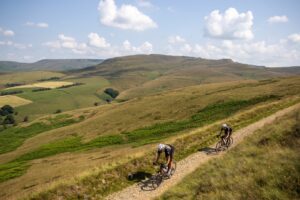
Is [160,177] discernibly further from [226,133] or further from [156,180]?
[226,133]

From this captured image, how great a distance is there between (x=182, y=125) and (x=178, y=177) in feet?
175

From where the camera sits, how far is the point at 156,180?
81.9ft

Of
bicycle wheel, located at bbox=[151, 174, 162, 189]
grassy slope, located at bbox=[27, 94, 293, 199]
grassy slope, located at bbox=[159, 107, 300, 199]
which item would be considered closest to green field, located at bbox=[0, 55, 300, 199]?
grassy slope, located at bbox=[27, 94, 293, 199]

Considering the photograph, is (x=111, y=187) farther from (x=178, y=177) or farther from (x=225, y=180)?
(x=225, y=180)

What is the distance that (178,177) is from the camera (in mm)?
25312

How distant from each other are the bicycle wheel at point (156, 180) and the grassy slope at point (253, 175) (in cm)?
224

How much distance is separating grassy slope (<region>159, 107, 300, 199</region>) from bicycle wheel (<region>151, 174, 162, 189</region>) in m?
2.24

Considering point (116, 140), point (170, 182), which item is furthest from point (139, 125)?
point (170, 182)

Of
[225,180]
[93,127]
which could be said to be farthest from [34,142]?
[225,180]

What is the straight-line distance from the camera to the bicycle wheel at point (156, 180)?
78.6 feet

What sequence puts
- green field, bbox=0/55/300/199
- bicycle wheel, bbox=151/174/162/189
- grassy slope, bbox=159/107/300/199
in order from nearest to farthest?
grassy slope, bbox=159/107/300/199 → bicycle wheel, bbox=151/174/162/189 → green field, bbox=0/55/300/199

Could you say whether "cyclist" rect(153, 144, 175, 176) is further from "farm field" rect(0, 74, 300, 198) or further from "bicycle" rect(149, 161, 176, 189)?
"farm field" rect(0, 74, 300, 198)

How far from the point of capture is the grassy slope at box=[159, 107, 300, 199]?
1636 cm

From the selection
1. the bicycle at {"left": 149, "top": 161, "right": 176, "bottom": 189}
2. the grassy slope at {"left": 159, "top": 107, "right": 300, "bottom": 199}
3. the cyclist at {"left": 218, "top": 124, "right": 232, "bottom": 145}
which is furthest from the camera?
the cyclist at {"left": 218, "top": 124, "right": 232, "bottom": 145}
